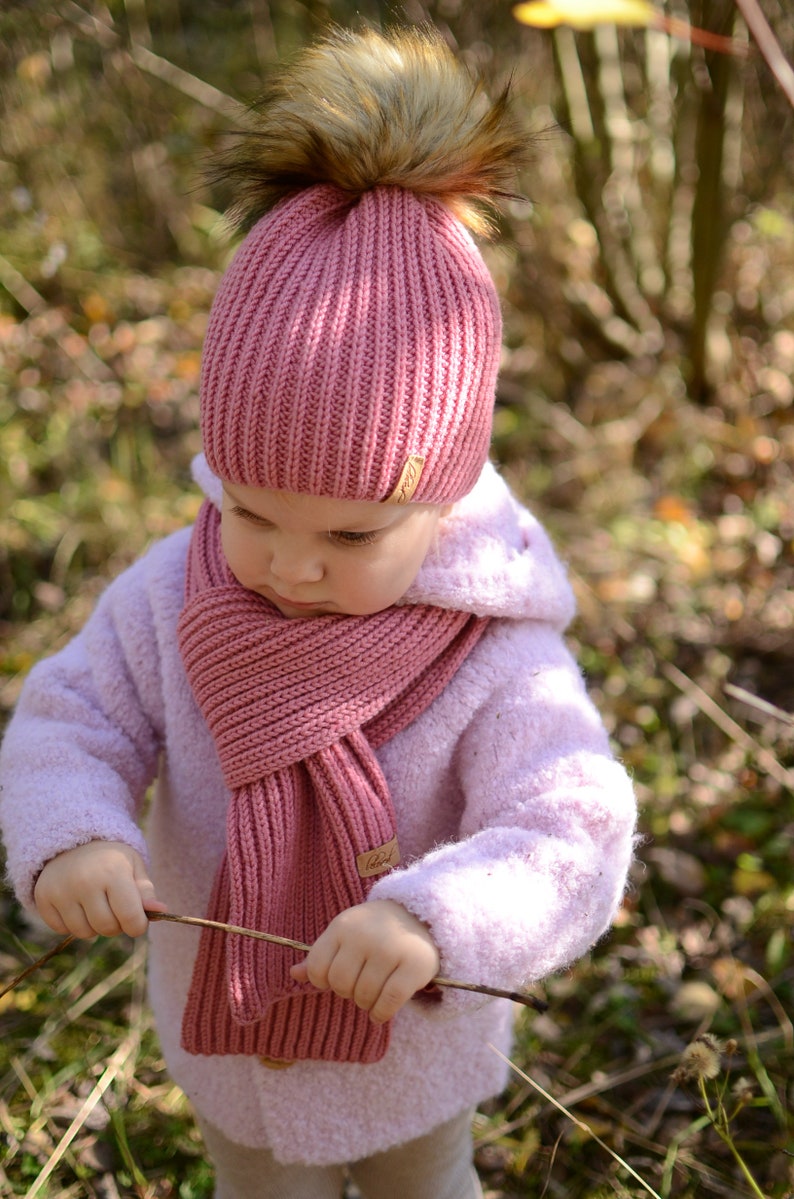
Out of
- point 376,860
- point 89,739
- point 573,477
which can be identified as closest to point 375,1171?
point 376,860

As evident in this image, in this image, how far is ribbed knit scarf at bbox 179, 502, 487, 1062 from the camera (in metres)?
1.43

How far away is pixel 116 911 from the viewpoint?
134cm

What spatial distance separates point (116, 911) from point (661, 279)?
129 inches

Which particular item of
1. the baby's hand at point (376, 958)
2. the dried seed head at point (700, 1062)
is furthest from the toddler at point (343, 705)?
the dried seed head at point (700, 1062)

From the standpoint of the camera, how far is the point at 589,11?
1.45m

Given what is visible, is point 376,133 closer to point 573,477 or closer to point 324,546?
point 324,546

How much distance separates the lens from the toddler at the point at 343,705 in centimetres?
129

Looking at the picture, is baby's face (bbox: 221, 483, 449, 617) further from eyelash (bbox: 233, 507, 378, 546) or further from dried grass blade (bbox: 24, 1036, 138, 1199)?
dried grass blade (bbox: 24, 1036, 138, 1199)

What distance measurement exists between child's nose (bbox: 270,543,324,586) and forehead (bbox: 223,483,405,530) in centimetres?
3

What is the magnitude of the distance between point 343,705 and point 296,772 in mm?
112

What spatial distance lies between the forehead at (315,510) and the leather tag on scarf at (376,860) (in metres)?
0.43

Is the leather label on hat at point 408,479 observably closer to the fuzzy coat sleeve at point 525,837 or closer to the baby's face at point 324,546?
the baby's face at point 324,546

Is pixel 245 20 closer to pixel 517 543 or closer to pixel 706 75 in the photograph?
pixel 706 75

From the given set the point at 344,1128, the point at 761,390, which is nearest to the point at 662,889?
the point at 344,1128
